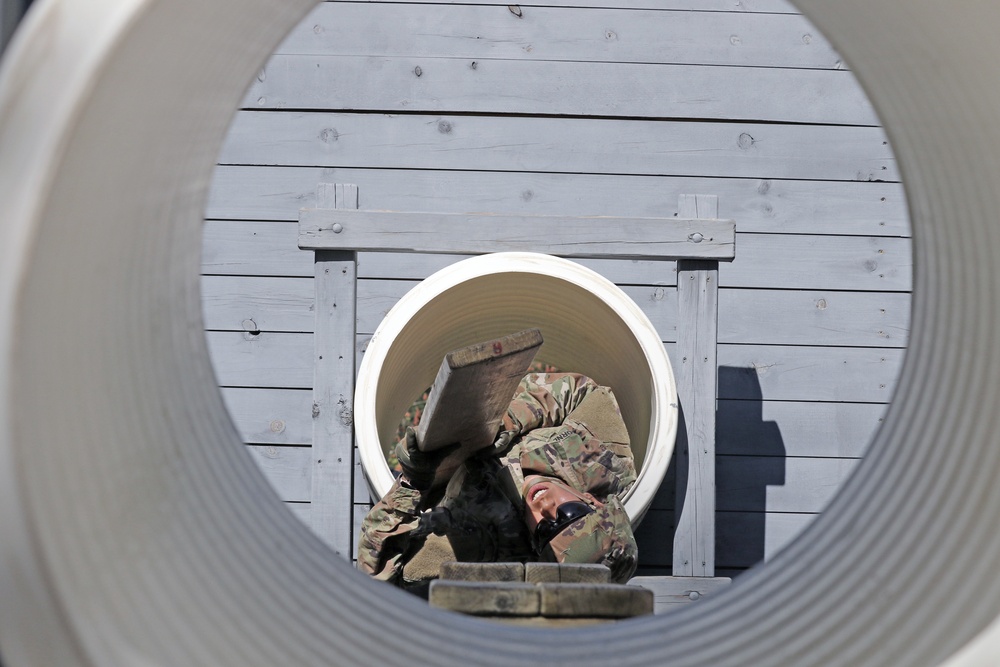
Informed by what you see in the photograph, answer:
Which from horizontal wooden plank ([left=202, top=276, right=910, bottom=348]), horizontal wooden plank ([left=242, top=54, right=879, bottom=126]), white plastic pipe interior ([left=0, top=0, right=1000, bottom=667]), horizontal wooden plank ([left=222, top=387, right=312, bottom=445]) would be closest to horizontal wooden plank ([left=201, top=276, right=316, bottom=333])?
horizontal wooden plank ([left=202, top=276, right=910, bottom=348])

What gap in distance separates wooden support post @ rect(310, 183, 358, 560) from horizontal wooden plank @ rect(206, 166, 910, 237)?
1028 mm

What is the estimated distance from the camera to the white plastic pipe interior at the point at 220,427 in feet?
4.34

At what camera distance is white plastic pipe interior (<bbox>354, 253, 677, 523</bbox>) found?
3955 mm

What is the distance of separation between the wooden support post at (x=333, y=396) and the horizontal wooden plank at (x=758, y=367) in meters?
0.92

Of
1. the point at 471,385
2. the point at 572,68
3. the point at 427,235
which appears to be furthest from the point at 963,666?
the point at 572,68

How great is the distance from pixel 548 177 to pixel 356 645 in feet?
10.1

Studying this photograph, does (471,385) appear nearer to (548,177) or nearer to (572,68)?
(548,177)

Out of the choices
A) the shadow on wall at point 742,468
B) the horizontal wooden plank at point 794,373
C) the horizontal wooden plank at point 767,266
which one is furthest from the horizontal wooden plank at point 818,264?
the shadow on wall at point 742,468

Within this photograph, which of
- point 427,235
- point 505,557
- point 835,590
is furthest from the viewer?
point 505,557

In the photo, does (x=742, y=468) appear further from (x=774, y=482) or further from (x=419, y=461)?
(x=419, y=461)

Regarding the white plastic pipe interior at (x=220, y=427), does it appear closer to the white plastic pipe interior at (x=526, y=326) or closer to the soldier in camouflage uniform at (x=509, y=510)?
the soldier in camouflage uniform at (x=509, y=510)

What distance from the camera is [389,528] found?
3980 mm

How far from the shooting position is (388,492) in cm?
397

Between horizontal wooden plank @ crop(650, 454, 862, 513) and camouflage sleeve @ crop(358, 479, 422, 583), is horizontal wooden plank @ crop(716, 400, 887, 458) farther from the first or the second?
camouflage sleeve @ crop(358, 479, 422, 583)
